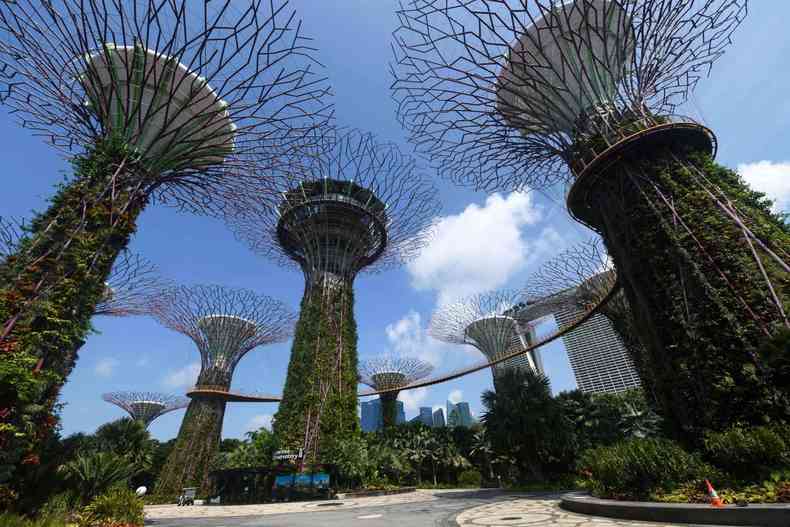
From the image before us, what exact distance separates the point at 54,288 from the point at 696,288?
13727 millimetres

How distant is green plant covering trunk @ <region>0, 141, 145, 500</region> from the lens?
6.12 metres

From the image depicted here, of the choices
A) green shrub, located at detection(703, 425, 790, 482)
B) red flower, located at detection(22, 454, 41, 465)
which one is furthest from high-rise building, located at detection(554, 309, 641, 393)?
red flower, located at detection(22, 454, 41, 465)

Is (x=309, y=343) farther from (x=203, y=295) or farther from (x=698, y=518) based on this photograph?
(x=698, y=518)

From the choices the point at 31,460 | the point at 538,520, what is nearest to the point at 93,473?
the point at 31,460

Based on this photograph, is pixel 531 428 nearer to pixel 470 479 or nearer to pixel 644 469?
pixel 470 479

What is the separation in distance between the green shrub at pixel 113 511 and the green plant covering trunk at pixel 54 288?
5.19 ft

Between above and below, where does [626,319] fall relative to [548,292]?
below

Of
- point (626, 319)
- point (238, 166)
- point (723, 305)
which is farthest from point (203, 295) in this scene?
point (723, 305)

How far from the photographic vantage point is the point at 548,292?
27.3 metres

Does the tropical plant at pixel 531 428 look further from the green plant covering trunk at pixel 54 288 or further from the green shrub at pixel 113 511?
the green plant covering trunk at pixel 54 288

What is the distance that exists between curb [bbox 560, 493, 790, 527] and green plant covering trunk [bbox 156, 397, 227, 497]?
26930mm

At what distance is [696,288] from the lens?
9141 millimetres

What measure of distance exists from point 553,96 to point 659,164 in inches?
176

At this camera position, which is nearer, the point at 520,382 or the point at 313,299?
the point at 520,382
